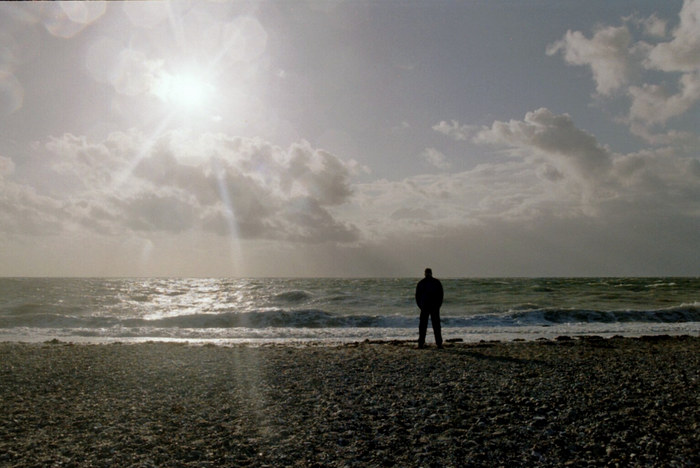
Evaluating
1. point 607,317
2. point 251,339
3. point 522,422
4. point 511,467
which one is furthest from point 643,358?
point 607,317

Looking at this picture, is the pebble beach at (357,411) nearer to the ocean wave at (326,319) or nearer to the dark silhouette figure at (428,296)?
the dark silhouette figure at (428,296)

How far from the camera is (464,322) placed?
2784cm

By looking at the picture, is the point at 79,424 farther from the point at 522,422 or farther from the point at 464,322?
the point at 464,322

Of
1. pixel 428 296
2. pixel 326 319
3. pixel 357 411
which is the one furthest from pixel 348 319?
pixel 357 411

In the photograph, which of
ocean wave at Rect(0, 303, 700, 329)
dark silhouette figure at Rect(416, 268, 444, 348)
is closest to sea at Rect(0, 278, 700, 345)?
ocean wave at Rect(0, 303, 700, 329)

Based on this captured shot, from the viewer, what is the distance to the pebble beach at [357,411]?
18.6 feet

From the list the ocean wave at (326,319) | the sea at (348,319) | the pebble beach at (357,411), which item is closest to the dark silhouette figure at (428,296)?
the pebble beach at (357,411)

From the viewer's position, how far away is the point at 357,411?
24.6 ft

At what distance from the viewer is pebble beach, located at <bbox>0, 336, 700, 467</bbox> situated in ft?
18.6

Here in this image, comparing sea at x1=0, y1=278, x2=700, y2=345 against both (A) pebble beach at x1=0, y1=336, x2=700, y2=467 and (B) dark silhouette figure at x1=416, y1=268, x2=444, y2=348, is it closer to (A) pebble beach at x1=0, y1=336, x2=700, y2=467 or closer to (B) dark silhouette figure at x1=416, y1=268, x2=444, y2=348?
(B) dark silhouette figure at x1=416, y1=268, x2=444, y2=348

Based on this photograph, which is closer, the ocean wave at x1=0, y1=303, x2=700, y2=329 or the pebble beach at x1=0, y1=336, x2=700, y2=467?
the pebble beach at x1=0, y1=336, x2=700, y2=467

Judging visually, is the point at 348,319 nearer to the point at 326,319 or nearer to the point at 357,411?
the point at 326,319

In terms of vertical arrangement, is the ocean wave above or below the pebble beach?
below

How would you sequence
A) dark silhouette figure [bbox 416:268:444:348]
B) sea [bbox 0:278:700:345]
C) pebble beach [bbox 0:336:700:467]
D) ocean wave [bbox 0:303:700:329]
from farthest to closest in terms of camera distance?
ocean wave [bbox 0:303:700:329]
sea [bbox 0:278:700:345]
dark silhouette figure [bbox 416:268:444:348]
pebble beach [bbox 0:336:700:467]
